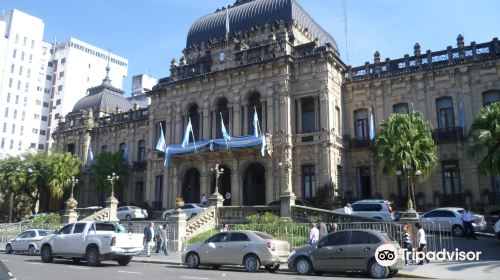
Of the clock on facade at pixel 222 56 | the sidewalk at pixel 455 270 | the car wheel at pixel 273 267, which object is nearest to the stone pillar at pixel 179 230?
the car wheel at pixel 273 267

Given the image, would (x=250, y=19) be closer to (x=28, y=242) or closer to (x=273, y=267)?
(x=28, y=242)

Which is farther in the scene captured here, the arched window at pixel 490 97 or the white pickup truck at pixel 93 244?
the arched window at pixel 490 97

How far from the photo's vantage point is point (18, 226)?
1469 inches

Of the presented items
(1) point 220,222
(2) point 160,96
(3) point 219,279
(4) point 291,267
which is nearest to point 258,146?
(1) point 220,222

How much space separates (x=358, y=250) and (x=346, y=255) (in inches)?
17.6

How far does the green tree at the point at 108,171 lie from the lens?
46.3 m

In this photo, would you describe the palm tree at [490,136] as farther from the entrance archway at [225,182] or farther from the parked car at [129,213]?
the parked car at [129,213]

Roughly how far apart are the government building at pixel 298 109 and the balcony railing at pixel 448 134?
0.07 m

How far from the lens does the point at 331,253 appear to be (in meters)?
15.6

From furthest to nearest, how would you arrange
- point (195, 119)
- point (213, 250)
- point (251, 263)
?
point (195, 119), point (213, 250), point (251, 263)

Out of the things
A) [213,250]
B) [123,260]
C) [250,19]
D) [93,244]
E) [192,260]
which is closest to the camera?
[213,250]

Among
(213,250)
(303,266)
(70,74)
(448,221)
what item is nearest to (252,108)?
(448,221)

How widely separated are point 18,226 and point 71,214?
643cm

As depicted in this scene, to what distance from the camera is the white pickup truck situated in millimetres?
18125
